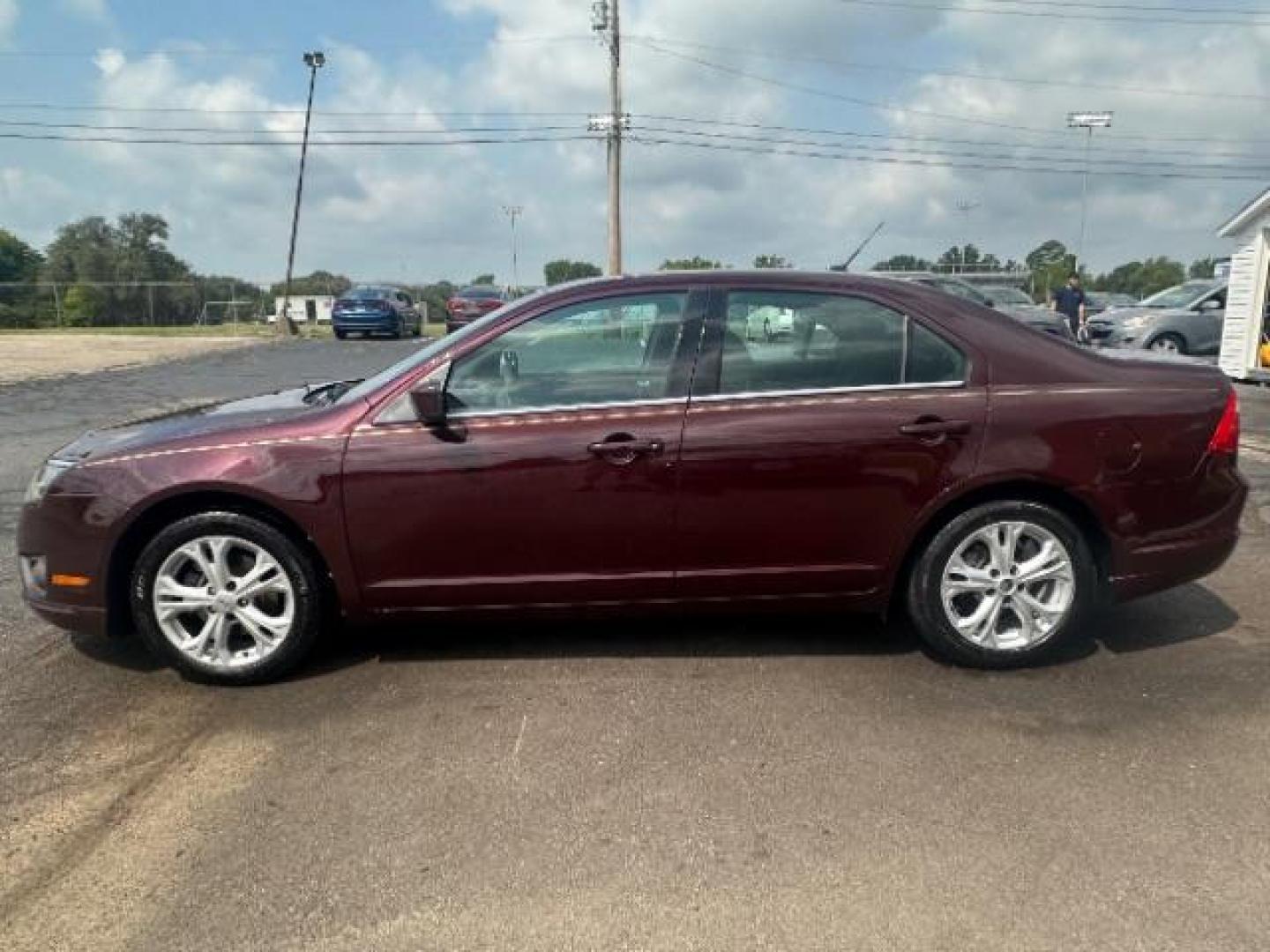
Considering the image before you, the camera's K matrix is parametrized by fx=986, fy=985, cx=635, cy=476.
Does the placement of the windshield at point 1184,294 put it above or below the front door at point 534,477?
above

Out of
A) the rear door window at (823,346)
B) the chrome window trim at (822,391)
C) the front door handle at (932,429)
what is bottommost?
the front door handle at (932,429)

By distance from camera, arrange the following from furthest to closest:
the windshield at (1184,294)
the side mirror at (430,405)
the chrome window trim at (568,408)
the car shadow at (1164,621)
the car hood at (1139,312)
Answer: the windshield at (1184,294)
the car hood at (1139,312)
the car shadow at (1164,621)
the chrome window trim at (568,408)
the side mirror at (430,405)

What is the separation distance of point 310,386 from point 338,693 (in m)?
1.63

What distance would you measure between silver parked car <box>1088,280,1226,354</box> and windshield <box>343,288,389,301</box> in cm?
2038

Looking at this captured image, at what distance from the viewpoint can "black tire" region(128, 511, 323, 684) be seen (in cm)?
378

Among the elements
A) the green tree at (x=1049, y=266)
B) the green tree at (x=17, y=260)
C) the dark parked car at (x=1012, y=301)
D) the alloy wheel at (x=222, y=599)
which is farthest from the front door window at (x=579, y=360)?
the green tree at (x=17, y=260)

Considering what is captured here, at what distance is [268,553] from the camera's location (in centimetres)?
381

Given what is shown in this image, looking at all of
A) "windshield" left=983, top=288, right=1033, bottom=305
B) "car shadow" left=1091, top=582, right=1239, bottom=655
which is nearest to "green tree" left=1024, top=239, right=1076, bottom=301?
"windshield" left=983, top=288, right=1033, bottom=305

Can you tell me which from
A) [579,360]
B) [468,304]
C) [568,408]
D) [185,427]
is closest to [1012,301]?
[468,304]

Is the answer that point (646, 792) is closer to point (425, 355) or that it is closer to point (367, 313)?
point (425, 355)

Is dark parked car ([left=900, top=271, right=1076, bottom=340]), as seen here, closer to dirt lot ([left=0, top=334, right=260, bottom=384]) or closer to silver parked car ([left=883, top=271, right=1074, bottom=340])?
silver parked car ([left=883, top=271, right=1074, bottom=340])

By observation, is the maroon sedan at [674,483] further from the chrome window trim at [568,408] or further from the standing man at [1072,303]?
the standing man at [1072,303]

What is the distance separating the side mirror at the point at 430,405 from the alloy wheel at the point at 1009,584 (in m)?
2.08

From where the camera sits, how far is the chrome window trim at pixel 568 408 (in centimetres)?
380
